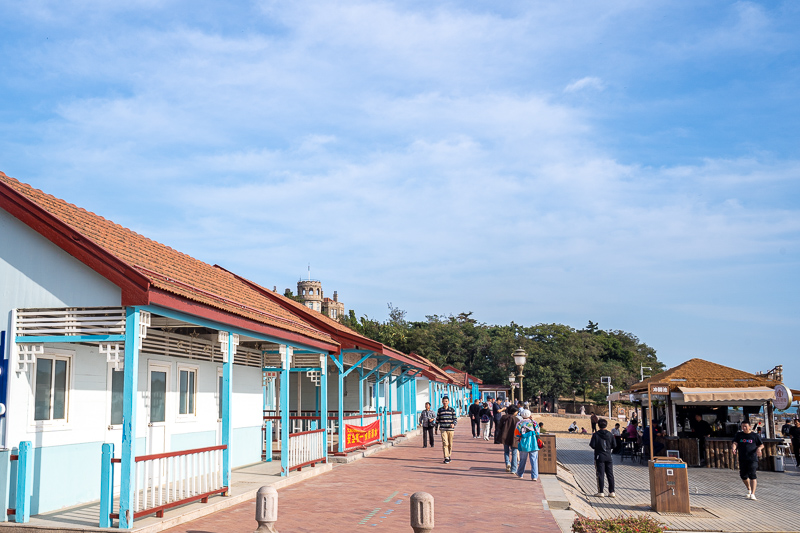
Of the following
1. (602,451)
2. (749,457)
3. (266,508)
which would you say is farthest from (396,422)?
(266,508)

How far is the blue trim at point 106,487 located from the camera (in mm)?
8297

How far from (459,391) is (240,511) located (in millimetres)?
52963

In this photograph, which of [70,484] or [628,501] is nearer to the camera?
[70,484]

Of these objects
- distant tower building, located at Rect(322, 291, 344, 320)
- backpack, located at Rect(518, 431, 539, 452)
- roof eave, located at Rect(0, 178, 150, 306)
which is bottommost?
backpack, located at Rect(518, 431, 539, 452)

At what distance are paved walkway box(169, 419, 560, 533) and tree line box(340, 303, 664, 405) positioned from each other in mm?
48407

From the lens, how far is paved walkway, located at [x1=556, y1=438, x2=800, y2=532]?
1136cm

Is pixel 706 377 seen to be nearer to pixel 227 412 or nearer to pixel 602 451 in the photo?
pixel 602 451

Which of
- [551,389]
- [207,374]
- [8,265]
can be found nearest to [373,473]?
[207,374]

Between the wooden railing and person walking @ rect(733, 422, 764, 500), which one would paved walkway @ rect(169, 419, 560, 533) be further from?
person walking @ rect(733, 422, 764, 500)

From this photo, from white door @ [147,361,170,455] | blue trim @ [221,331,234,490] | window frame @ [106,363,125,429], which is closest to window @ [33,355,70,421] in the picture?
window frame @ [106,363,125,429]

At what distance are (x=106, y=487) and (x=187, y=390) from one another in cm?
510

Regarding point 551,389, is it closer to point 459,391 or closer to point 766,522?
point 459,391

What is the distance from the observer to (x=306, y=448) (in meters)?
15.2

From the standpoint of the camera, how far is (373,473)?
15539mm
